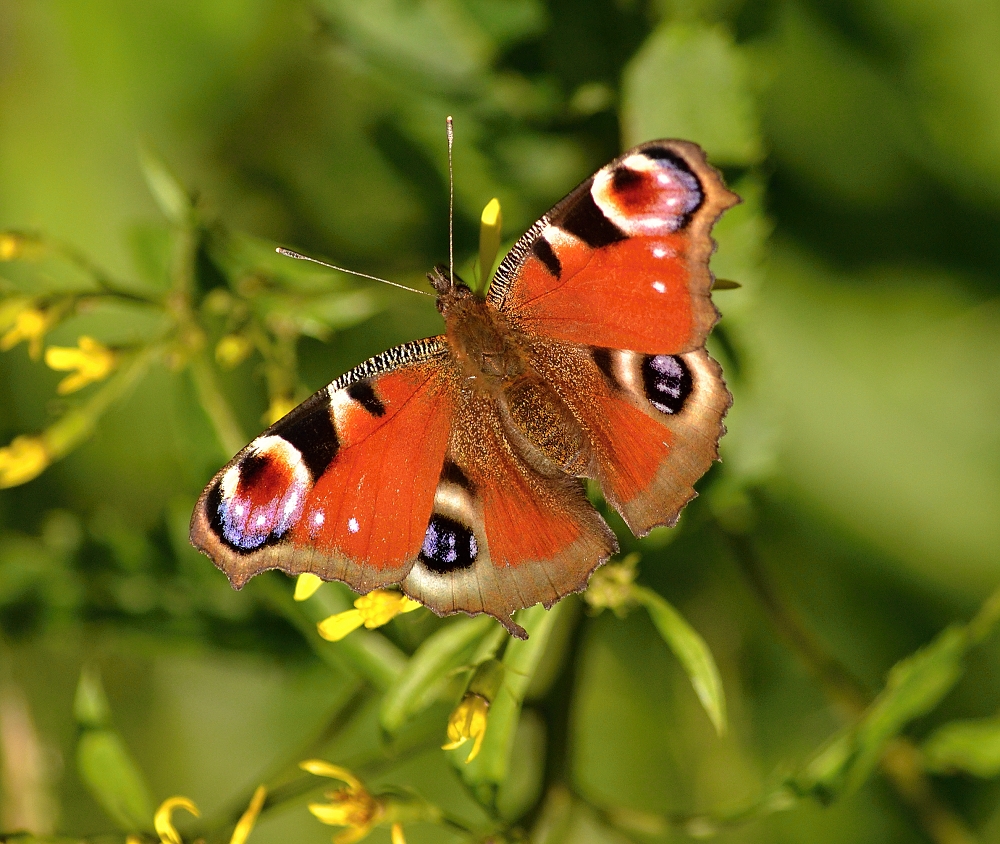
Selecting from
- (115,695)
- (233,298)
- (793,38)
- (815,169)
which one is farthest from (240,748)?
(793,38)

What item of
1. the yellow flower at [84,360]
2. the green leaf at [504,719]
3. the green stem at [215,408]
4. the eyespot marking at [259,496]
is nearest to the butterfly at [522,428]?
the eyespot marking at [259,496]

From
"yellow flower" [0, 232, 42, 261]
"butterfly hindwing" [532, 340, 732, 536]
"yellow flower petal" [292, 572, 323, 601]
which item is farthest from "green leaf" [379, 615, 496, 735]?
"yellow flower" [0, 232, 42, 261]

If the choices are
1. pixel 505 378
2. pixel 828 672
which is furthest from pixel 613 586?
pixel 828 672

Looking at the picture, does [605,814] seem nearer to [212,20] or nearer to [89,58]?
[212,20]

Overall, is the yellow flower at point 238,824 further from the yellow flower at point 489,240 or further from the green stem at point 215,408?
the yellow flower at point 489,240

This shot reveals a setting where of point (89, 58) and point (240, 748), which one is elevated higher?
point (89, 58)

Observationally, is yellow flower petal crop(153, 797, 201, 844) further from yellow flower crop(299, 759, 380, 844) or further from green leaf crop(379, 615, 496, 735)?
green leaf crop(379, 615, 496, 735)
